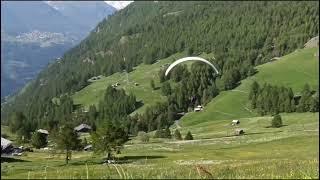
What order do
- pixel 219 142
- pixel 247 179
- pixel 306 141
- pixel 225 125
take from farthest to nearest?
1. pixel 225 125
2. pixel 219 142
3. pixel 306 141
4. pixel 247 179

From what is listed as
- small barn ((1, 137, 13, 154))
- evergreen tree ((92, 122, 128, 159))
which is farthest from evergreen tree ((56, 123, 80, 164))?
small barn ((1, 137, 13, 154))

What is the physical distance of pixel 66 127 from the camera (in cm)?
8512

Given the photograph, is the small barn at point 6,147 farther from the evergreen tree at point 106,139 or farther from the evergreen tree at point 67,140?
the evergreen tree at point 106,139

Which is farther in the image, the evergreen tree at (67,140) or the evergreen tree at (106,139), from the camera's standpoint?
the evergreen tree at (67,140)

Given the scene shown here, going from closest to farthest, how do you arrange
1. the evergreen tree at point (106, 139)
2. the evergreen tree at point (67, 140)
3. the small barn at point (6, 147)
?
the evergreen tree at point (106, 139)
the evergreen tree at point (67, 140)
the small barn at point (6, 147)

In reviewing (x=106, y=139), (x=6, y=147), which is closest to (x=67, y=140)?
(x=106, y=139)

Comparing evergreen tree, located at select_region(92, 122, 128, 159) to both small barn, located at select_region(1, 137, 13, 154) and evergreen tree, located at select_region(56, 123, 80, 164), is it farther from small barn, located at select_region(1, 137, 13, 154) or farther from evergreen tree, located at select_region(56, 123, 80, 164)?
small barn, located at select_region(1, 137, 13, 154)

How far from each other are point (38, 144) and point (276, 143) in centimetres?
5494

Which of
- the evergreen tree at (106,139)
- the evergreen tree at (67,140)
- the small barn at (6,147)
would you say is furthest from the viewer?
the small barn at (6,147)

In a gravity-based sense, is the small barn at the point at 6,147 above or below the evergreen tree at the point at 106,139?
below

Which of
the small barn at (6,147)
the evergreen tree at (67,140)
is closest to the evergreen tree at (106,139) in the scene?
the evergreen tree at (67,140)

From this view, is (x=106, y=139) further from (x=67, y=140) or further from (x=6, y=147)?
(x=6, y=147)

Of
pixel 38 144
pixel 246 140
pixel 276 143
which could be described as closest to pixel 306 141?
pixel 276 143

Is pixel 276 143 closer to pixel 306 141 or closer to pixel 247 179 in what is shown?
pixel 306 141
